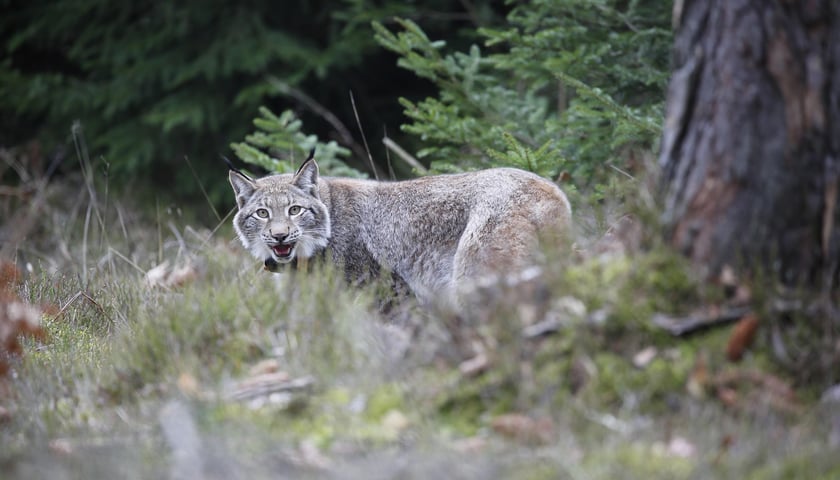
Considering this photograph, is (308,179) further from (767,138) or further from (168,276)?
(767,138)

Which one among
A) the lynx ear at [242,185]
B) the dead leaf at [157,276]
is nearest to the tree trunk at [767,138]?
the lynx ear at [242,185]

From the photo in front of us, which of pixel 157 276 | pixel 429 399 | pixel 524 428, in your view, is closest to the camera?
pixel 524 428

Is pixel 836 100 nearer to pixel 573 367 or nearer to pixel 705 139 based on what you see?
pixel 705 139

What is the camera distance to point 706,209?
330cm

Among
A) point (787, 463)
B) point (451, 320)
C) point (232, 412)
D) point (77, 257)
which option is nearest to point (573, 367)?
point (451, 320)

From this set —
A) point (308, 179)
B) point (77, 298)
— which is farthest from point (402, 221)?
point (77, 298)

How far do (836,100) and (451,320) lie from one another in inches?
61.9

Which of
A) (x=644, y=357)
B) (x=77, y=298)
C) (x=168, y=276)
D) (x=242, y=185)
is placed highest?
(x=644, y=357)

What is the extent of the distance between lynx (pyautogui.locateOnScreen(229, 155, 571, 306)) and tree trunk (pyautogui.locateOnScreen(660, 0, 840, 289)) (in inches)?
68.6

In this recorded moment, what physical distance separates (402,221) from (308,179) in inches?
25.1

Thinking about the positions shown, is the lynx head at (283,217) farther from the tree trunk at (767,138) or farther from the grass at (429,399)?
the tree trunk at (767,138)

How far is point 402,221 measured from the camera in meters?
5.64

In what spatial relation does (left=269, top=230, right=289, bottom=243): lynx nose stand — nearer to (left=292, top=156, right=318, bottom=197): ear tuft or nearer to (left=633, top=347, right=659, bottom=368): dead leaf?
(left=292, top=156, right=318, bottom=197): ear tuft

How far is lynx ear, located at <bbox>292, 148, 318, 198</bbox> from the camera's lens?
221 inches
